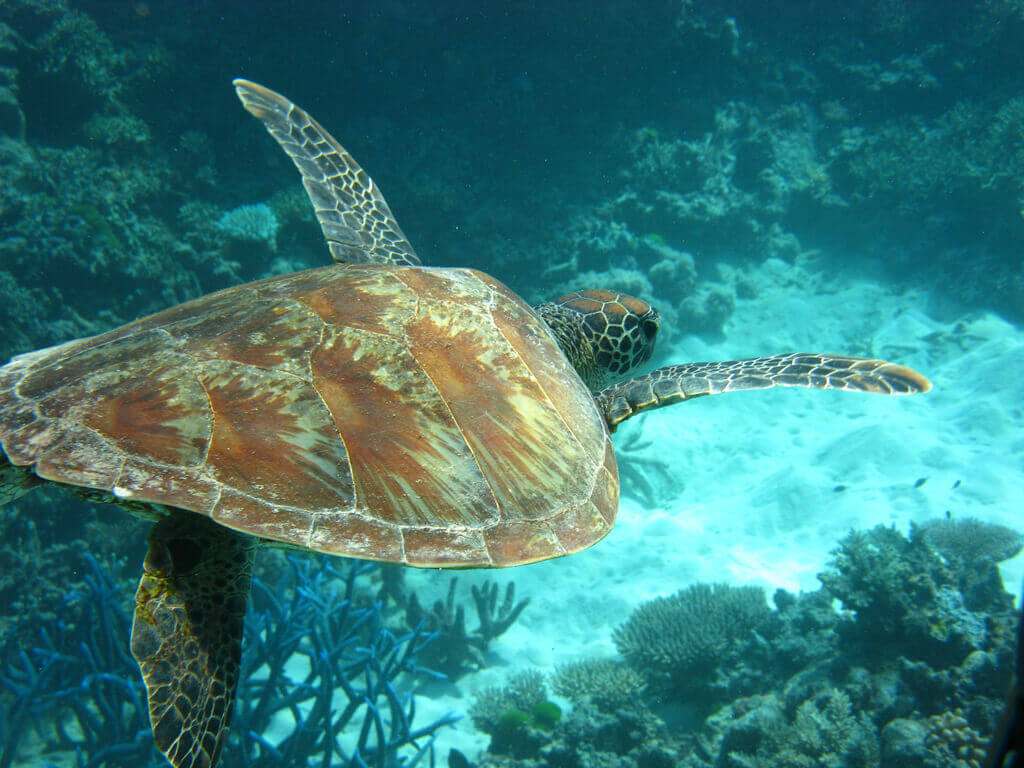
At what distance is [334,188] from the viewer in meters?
4.18

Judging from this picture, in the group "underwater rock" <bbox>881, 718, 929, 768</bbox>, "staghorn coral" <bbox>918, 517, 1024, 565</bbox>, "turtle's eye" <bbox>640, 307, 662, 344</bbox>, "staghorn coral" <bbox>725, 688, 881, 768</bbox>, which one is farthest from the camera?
"staghorn coral" <bbox>918, 517, 1024, 565</bbox>

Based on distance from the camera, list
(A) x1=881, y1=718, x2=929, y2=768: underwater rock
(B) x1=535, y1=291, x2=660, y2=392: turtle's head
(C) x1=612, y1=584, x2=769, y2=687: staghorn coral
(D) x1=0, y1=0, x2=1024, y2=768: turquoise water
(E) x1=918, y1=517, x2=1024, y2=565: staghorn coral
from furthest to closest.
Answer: (E) x1=918, y1=517, x2=1024, y2=565: staghorn coral → (C) x1=612, y1=584, x2=769, y2=687: staghorn coral → (D) x1=0, y1=0, x2=1024, y2=768: turquoise water → (B) x1=535, y1=291, x2=660, y2=392: turtle's head → (A) x1=881, y1=718, x2=929, y2=768: underwater rock

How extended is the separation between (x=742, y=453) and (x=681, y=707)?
4463 mm

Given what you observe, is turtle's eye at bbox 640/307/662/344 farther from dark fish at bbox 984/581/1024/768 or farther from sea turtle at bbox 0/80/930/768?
dark fish at bbox 984/581/1024/768

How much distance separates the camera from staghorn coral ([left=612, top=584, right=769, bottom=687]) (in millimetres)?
4180

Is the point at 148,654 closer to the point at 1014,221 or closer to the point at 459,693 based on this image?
the point at 459,693

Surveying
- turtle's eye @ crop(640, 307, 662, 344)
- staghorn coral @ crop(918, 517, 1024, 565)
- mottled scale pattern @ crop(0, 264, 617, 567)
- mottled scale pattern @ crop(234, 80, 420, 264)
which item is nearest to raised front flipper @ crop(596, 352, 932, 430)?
turtle's eye @ crop(640, 307, 662, 344)

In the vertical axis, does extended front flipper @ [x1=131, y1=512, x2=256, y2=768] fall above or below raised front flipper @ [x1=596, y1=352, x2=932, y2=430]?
below

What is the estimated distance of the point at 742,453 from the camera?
7.73m

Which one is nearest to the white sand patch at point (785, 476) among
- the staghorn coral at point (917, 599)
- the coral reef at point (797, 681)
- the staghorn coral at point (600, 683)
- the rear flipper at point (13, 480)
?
the staghorn coral at point (600, 683)

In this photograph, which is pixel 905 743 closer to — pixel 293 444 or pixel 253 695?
pixel 293 444

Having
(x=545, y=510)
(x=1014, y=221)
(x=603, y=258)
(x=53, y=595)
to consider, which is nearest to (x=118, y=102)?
(x=53, y=595)

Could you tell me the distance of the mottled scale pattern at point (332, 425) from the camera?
167 cm

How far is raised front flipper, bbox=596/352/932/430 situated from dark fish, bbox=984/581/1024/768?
2.13 metres
